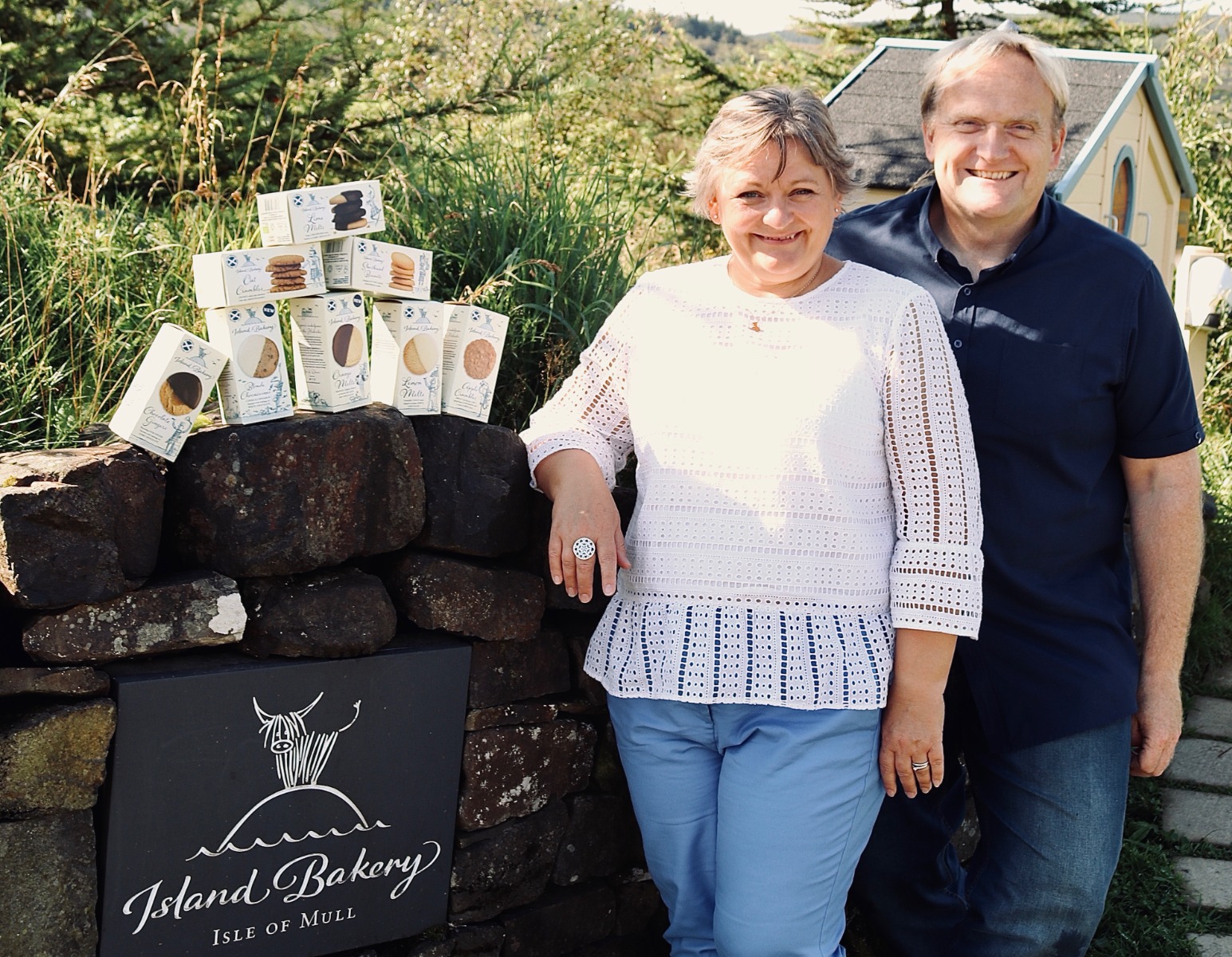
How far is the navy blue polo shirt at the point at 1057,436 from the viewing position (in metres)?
2.40

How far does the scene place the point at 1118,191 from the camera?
684 cm

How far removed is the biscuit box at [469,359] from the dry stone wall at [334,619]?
0.06 m

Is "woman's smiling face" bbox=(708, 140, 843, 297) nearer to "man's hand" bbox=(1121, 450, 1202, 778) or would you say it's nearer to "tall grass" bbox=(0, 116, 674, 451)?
"man's hand" bbox=(1121, 450, 1202, 778)

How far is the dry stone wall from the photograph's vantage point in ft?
7.04

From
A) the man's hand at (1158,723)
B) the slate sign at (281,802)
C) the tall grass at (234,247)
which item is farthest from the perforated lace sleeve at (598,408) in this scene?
the man's hand at (1158,723)

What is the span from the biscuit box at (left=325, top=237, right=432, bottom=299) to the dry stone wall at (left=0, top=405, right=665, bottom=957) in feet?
0.83

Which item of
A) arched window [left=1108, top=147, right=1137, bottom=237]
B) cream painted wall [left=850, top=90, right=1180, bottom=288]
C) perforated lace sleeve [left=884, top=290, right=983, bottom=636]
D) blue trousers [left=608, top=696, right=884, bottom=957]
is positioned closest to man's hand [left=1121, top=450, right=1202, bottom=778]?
perforated lace sleeve [left=884, top=290, right=983, bottom=636]

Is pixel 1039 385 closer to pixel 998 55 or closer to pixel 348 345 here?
pixel 998 55

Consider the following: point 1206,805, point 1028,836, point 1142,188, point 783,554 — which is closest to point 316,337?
point 783,554

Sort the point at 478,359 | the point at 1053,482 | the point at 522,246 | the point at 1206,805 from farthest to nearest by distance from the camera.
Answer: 1. the point at 1206,805
2. the point at 522,246
3. the point at 478,359
4. the point at 1053,482

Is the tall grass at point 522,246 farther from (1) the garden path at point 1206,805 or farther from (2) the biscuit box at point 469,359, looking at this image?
(1) the garden path at point 1206,805

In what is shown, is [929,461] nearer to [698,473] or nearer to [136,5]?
[698,473]

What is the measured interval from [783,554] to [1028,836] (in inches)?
33.5

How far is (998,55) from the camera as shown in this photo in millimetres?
2484
